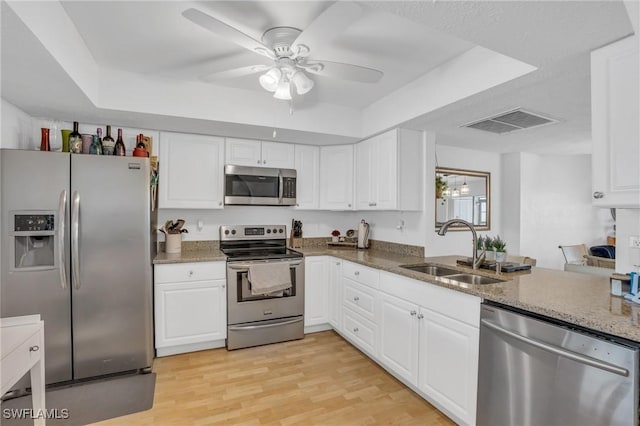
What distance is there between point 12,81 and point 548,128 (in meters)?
4.30

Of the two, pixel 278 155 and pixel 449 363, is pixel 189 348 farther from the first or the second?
pixel 449 363

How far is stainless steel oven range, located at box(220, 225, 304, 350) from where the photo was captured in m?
2.96

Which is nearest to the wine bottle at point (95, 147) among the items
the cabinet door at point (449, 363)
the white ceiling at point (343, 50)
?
the white ceiling at point (343, 50)

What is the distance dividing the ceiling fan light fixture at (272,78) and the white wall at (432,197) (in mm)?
1842

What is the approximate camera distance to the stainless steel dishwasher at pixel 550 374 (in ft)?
4.05

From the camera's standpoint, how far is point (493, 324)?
1.68 meters

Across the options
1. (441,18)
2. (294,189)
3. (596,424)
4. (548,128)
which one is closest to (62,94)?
(294,189)

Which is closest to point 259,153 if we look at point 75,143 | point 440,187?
point 75,143

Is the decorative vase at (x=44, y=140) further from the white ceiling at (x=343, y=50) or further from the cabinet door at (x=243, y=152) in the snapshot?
the cabinet door at (x=243, y=152)

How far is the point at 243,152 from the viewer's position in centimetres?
337

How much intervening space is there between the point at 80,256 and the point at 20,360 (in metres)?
1.17

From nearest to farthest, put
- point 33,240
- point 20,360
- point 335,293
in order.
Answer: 1. point 20,360
2. point 33,240
3. point 335,293

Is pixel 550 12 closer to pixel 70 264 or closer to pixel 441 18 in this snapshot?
pixel 441 18

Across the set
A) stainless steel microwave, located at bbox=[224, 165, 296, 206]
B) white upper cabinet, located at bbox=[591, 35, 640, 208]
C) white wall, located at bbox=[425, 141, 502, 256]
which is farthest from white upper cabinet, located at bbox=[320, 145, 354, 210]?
white upper cabinet, located at bbox=[591, 35, 640, 208]
